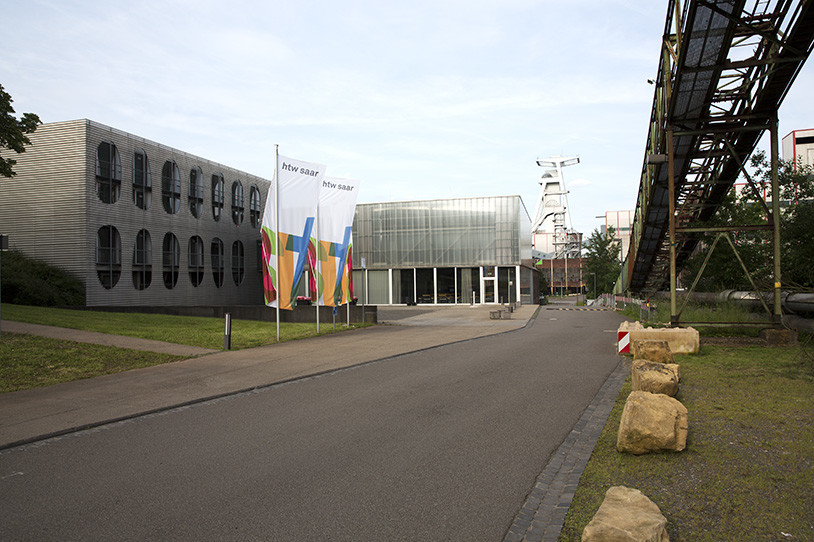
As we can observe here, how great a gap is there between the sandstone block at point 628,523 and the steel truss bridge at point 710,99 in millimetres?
11452

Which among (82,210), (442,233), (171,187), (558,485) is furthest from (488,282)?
(558,485)

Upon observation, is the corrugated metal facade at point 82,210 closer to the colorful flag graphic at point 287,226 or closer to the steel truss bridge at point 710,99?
the colorful flag graphic at point 287,226

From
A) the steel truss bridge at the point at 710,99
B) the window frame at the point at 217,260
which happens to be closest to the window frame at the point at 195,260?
the window frame at the point at 217,260

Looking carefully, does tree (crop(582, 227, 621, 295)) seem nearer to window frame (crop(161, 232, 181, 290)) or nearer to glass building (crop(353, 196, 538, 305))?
glass building (crop(353, 196, 538, 305))

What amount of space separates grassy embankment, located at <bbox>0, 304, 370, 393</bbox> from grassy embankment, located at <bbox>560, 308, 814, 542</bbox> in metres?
10.3

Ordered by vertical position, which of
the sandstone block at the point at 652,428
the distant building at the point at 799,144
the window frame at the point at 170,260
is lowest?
the sandstone block at the point at 652,428

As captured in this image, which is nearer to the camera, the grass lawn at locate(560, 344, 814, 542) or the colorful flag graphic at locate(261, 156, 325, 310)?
the grass lawn at locate(560, 344, 814, 542)

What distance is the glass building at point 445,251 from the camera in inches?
1914

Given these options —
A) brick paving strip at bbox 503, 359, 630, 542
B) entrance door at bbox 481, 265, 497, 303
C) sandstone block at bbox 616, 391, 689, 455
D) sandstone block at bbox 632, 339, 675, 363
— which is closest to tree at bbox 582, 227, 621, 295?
entrance door at bbox 481, 265, 497, 303

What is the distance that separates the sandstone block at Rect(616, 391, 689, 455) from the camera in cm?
566

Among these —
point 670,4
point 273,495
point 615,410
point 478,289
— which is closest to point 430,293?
point 478,289

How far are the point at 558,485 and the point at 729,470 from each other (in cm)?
160

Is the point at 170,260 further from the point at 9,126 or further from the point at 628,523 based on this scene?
the point at 628,523

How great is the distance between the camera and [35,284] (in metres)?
29.6
